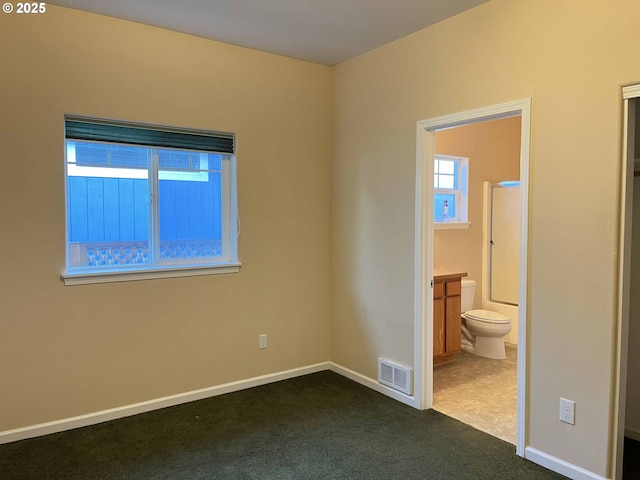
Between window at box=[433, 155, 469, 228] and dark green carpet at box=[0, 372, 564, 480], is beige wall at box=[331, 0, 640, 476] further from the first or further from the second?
window at box=[433, 155, 469, 228]

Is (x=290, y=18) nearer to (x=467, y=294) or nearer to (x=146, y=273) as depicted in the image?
(x=146, y=273)

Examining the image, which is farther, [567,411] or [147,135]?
Answer: [147,135]

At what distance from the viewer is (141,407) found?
10.6ft

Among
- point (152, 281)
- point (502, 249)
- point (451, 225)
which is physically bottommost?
point (152, 281)

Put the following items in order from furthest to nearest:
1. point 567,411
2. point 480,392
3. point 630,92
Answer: point 480,392 → point 567,411 → point 630,92

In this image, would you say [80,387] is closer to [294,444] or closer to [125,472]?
[125,472]

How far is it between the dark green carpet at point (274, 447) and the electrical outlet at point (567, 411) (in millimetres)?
308

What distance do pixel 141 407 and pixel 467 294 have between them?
3.28 meters

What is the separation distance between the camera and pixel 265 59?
145 inches

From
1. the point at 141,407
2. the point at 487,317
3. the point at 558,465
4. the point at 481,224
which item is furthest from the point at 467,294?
the point at 141,407

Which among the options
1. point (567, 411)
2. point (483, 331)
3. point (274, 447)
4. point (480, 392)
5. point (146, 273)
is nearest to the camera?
point (567, 411)

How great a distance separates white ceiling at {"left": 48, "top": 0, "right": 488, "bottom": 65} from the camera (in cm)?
279

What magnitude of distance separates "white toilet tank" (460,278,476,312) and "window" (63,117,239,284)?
2.47 meters

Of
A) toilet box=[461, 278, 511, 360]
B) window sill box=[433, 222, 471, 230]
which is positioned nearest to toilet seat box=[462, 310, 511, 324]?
toilet box=[461, 278, 511, 360]
